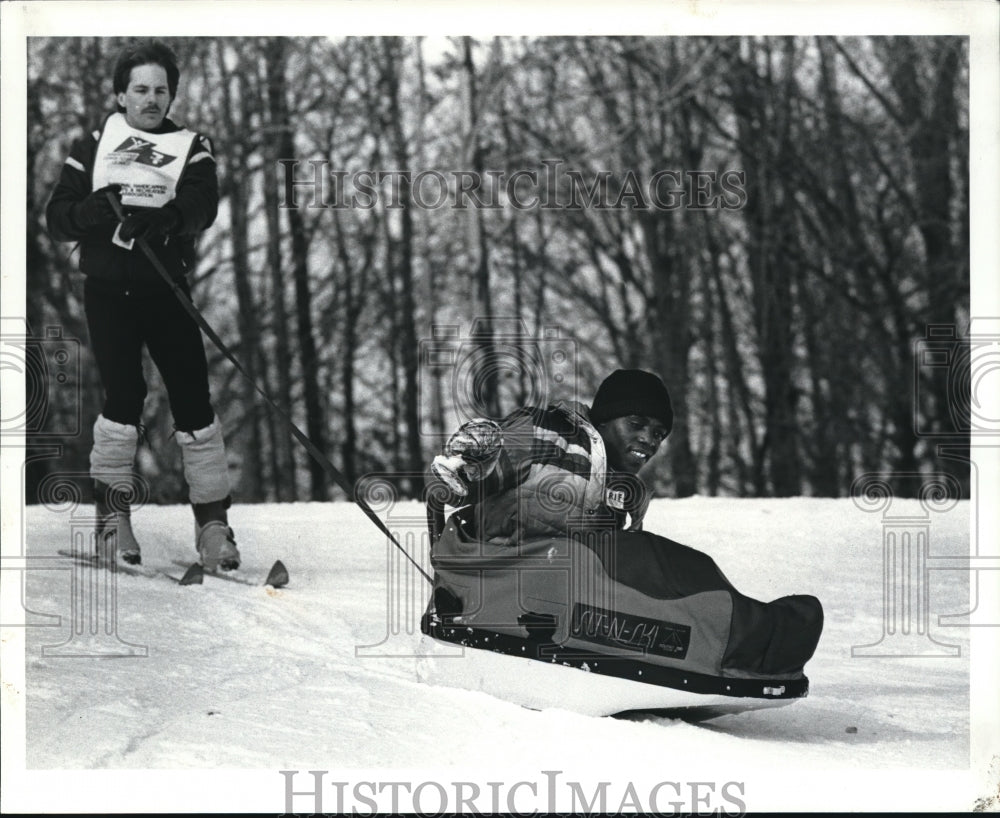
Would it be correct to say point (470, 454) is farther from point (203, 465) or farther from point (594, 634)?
point (203, 465)

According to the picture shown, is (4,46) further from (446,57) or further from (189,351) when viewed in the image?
(446,57)

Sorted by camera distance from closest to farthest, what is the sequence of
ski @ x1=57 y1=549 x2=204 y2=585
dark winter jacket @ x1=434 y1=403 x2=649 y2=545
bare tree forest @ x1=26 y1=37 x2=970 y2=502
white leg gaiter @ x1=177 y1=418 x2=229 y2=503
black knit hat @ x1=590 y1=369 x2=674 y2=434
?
dark winter jacket @ x1=434 y1=403 x2=649 y2=545
black knit hat @ x1=590 y1=369 x2=674 y2=434
ski @ x1=57 y1=549 x2=204 y2=585
white leg gaiter @ x1=177 y1=418 x2=229 y2=503
bare tree forest @ x1=26 y1=37 x2=970 y2=502

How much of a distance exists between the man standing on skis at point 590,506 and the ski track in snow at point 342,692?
0.24m

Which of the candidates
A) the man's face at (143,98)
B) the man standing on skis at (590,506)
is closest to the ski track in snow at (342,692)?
the man standing on skis at (590,506)

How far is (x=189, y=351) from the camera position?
145 inches

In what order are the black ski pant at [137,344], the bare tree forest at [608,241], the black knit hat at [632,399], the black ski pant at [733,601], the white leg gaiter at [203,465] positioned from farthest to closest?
the bare tree forest at [608,241] < the white leg gaiter at [203,465] < the black ski pant at [137,344] < the black knit hat at [632,399] < the black ski pant at [733,601]

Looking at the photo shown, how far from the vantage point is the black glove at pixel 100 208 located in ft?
11.3

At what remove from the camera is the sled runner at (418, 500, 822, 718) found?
2471 millimetres

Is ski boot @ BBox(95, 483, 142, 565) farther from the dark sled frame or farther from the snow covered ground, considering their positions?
the dark sled frame

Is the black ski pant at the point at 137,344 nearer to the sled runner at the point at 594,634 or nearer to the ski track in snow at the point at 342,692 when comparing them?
the ski track in snow at the point at 342,692

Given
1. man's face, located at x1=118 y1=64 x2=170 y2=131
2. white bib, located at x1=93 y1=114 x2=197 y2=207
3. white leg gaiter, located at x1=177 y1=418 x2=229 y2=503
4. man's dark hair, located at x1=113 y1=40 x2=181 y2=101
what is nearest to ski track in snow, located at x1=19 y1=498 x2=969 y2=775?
white leg gaiter, located at x1=177 y1=418 x2=229 y2=503

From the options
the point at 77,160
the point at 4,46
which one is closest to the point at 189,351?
the point at 77,160

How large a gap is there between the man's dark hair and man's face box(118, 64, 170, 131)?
2 cm

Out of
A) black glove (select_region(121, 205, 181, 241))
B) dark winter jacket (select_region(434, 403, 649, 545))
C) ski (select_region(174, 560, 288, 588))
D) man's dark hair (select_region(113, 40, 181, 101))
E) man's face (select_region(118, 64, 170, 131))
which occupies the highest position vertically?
man's dark hair (select_region(113, 40, 181, 101))
